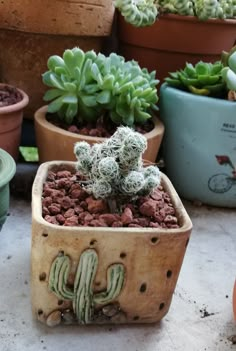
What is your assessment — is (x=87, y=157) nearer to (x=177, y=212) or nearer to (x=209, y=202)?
(x=177, y=212)

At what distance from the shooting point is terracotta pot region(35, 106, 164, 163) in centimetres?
119

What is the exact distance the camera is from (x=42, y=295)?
88 centimetres

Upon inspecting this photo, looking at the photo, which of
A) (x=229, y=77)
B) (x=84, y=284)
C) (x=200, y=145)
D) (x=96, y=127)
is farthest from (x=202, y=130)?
(x=84, y=284)

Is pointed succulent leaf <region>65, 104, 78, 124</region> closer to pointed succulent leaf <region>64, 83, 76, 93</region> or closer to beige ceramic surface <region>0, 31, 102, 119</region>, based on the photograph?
pointed succulent leaf <region>64, 83, 76, 93</region>

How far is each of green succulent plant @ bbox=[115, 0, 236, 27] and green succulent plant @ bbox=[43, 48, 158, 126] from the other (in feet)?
0.56

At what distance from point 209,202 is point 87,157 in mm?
592

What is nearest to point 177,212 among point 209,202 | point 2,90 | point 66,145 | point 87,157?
point 87,157

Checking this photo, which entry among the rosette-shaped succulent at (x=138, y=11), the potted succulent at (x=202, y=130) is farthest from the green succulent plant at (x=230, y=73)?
the rosette-shaped succulent at (x=138, y=11)

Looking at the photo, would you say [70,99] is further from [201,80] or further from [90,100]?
[201,80]

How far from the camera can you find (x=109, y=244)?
85 cm

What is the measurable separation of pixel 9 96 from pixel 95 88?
10.9 inches

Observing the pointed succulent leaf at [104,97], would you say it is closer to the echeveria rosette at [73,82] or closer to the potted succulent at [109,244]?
the echeveria rosette at [73,82]

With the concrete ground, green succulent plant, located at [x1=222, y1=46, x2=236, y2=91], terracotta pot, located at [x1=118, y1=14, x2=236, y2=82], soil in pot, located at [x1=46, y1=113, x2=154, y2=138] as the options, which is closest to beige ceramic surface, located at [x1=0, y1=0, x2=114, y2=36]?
terracotta pot, located at [x1=118, y1=14, x2=236, y2=82]

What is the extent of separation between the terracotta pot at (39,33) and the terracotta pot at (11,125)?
0.18m
